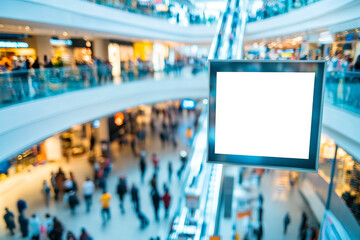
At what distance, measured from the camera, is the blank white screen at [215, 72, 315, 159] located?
4.77 meters

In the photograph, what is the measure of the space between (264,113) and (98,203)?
8.73 metres

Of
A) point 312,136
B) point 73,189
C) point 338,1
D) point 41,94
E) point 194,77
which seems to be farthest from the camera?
point 194,77

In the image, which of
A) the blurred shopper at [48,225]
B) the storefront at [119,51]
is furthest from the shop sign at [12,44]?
the blurred shopper at [48,225]

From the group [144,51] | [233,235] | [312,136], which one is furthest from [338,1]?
[144,51]

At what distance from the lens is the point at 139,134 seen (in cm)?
1941

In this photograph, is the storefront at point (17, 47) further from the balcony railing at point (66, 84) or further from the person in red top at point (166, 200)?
the person in red top at point (166, 200)

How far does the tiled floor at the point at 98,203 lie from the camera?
9.74m

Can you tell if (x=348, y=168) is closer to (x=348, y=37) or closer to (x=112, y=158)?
(x=348, y=37)

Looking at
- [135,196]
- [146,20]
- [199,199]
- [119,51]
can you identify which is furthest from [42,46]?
[199,199]

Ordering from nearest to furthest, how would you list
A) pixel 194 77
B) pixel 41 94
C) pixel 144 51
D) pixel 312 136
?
1. pixel 312 136
2. pixel 41 94
3. pixel 194 77
4. pixel 144 51

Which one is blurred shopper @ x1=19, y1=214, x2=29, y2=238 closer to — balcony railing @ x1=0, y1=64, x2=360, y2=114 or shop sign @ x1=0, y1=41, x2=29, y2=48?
balcony railing @ x1=0, y1=64, x2=360, y2=114

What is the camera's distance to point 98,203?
37.9ft

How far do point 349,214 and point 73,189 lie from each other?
9.16 metres

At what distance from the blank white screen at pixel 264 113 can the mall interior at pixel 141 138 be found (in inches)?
19.2
